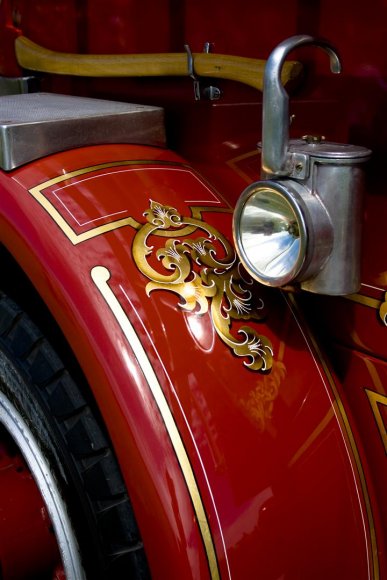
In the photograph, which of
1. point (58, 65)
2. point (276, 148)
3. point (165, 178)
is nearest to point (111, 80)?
point (58, 65)

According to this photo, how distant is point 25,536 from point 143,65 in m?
0.82

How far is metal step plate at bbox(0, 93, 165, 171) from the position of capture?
3.51 feet

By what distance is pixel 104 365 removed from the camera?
906mm

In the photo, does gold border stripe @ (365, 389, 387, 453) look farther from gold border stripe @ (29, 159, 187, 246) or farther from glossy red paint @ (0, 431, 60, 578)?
glossy red paint @ (0, 431, 60, 578)

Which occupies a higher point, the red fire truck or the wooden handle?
the wooden handle

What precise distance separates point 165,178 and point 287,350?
1.05ft

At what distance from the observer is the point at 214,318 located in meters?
0.97

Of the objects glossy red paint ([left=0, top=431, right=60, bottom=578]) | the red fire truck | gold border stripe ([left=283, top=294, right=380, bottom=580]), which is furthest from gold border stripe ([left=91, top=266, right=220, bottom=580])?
glossy red paint ([left=0, top=431, right=60, bottom=578])

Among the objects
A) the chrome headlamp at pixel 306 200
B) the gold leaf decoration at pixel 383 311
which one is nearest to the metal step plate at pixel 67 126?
the chrome headlamp at pixel 306 200

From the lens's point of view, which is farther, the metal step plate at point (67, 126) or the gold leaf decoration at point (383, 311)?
the metal step plate at point (67, 126)

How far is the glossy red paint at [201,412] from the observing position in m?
0.88

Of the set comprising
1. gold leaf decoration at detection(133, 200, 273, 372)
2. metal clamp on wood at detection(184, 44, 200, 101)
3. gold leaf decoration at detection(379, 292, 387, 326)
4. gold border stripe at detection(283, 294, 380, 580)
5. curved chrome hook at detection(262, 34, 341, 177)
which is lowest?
gold border stripe at detection(283, 294, 380, 580)

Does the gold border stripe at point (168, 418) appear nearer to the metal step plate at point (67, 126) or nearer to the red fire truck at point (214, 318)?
the red fire truck at point (214, 318)

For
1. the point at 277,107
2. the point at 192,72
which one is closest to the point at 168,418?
the point at 277,107
